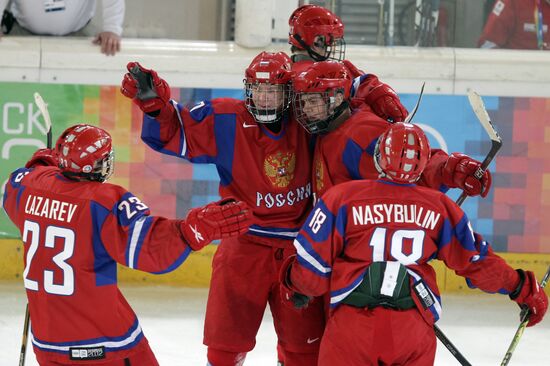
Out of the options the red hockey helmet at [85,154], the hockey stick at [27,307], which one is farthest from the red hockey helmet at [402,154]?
the hockey stick at [27,307]

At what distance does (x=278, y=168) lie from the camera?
3.81 metres

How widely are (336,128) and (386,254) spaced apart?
660 millimetres

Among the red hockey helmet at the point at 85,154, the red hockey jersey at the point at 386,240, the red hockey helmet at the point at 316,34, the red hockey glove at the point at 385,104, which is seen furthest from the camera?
the red hockey helmet at the point at 316,34

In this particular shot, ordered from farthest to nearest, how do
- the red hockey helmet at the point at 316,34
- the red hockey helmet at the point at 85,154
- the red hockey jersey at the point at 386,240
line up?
the red hockey helmet at the point at 316,34 < the red hockey helmet at the point at 85,154 < the red hockey jersey at the point at 386,240

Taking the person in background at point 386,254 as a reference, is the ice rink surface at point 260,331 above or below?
below

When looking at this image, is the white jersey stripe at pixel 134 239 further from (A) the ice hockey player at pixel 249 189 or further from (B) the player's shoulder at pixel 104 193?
(A) the ice hockey player at pixel 249 189

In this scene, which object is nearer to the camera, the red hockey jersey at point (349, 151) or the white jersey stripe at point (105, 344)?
the white jersey stripe at point (105, 344)

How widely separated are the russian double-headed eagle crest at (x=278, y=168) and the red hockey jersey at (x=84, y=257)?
26.2 inches

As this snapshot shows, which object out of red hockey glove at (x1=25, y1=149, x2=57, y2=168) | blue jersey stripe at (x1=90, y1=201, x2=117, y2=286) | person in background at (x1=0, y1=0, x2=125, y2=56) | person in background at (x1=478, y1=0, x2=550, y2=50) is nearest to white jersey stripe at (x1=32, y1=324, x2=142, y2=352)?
blue jersey stripe at (x1=90, y1=201, x2=117, y2=286)

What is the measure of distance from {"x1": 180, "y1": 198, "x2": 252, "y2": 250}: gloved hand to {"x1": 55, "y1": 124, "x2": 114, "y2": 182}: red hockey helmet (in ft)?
1.05

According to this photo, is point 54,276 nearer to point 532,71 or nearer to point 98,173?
point 98,173

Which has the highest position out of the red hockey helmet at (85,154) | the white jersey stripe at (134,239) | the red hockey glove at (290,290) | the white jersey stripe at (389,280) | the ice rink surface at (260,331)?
the red hockey helmet at (85,154)

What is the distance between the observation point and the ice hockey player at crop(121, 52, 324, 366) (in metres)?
3.78

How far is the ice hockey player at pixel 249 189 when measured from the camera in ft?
12.4
